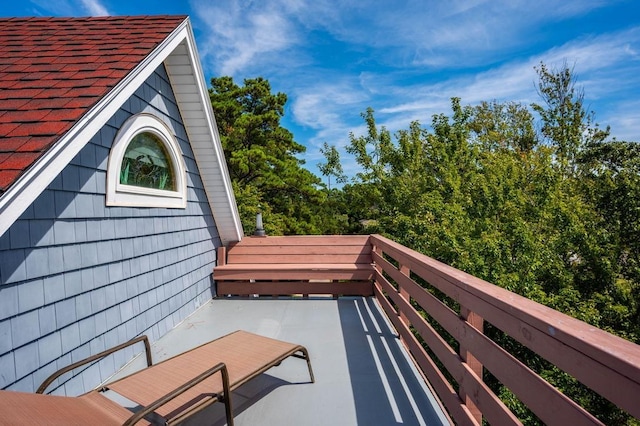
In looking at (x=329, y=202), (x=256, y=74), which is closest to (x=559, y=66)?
(x=329, y=202)

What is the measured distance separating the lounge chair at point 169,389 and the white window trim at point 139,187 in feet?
4.69

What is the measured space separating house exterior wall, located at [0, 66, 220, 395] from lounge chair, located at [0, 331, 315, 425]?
519 millimetres

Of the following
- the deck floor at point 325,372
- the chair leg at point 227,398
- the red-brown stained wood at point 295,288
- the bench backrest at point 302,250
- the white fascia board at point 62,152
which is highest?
the white fascia board at point 62,152

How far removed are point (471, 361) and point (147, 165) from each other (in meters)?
3.46

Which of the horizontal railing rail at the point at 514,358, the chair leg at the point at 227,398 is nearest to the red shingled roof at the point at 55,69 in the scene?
the chair leg at the point at 227,398

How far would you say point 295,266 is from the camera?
5.64 m

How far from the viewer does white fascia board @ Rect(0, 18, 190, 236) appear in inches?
73.5

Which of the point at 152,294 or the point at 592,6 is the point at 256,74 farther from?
the point at 592,6

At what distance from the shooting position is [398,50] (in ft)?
63.2

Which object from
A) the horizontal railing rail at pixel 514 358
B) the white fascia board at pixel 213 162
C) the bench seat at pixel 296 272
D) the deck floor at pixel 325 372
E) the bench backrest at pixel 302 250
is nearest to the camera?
the horizontal railing rail at pixel 514 358

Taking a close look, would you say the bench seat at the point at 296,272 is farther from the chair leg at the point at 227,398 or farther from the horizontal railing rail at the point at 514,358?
the chair leg at the point at 227,398

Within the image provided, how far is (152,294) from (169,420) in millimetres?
2305

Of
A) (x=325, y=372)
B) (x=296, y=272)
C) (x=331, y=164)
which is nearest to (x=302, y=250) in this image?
(x=296, y=272)

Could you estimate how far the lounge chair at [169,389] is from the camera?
1.43 metres
